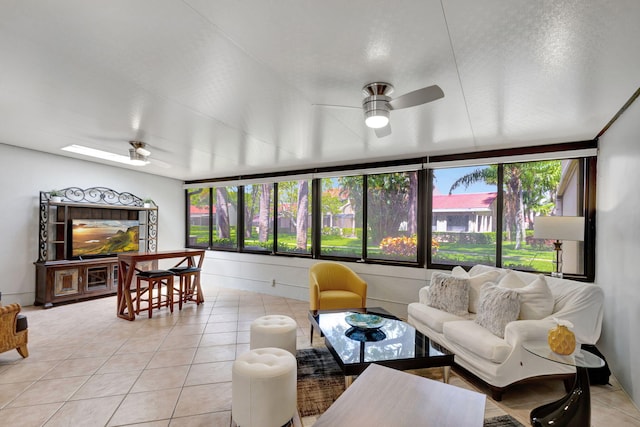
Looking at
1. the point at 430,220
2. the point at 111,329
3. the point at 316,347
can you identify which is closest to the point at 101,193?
the point at 111,329

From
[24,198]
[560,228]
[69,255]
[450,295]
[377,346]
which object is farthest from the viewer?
[69,255]

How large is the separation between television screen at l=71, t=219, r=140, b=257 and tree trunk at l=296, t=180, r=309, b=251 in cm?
321

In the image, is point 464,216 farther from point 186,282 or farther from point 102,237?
point 102,237

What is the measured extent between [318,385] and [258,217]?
4054mm

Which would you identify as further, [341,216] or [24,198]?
[341,216]

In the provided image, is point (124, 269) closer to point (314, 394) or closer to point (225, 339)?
point (225, 339)

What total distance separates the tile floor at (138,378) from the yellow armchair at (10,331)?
0.58 ft

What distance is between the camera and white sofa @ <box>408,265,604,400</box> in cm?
234

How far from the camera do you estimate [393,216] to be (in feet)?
15.8

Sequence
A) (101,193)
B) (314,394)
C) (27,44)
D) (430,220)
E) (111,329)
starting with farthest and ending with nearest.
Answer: (101,193) < (430,220) < (111,329) < (314,394) < (27,44)

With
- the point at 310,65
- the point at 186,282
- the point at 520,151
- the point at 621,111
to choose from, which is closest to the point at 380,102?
the point at 310,65

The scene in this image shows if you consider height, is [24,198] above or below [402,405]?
above

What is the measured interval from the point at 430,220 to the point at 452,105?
7.36 feet

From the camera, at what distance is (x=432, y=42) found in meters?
1.66
